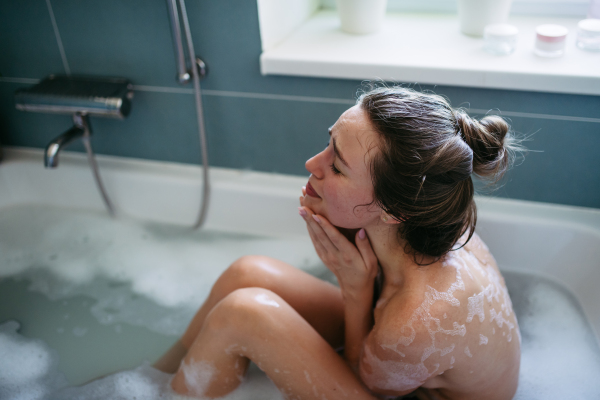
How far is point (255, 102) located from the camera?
51.1 inches

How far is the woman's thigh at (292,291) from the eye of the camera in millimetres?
1029

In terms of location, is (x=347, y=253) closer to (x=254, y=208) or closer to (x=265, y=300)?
(x=265, y=300)

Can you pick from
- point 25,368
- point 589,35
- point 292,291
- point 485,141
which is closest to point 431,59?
point 589,35

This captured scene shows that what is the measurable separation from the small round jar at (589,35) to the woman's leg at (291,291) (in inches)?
32.1

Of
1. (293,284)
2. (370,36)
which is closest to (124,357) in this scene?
(293,284)

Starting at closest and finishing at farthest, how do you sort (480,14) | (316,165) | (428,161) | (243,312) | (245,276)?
1. (428,161)
2. (316,165)
3. (243,312)
4. (245,276)
5. (480,14)

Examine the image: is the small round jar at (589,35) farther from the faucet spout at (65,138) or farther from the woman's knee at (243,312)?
the faucet spout at (65,138)

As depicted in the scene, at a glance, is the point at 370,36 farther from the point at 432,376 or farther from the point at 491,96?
the point at 432,376

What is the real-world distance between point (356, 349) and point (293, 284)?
197 mm

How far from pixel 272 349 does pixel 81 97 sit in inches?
33.5

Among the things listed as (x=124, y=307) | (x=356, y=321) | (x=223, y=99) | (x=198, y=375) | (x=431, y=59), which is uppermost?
(x=431, y=59)

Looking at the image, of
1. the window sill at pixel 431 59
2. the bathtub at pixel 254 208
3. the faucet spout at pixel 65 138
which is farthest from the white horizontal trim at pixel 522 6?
the faucet spout at pixel 65 138

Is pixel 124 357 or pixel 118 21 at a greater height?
pixel 118 21

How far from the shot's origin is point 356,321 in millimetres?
902
